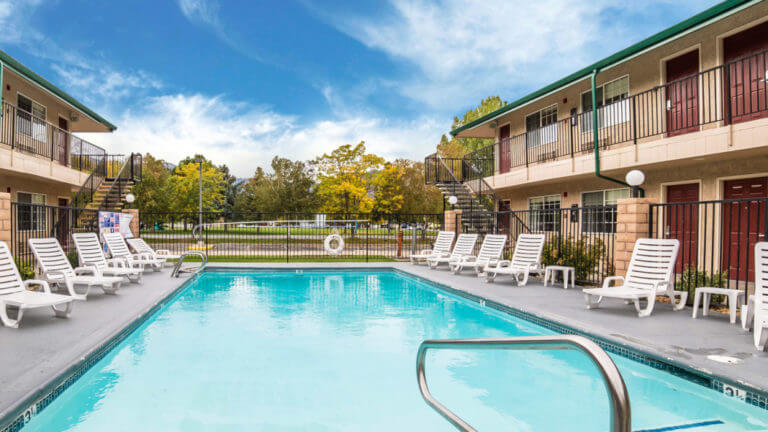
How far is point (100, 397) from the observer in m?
4.14

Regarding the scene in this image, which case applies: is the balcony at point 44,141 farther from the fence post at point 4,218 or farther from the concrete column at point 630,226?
the concrete column at point 630,226

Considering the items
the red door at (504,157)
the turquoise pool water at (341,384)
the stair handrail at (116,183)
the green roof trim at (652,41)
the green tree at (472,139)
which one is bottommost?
the turquoise pool water at (341,384)

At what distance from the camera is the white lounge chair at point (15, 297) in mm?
5160

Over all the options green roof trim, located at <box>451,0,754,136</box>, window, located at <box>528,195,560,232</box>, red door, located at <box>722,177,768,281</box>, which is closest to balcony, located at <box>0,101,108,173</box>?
green roof trim, located at <box>451,0,754,136</box>

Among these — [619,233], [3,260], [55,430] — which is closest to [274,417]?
[55,430]

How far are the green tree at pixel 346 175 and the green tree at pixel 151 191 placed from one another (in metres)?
12.4

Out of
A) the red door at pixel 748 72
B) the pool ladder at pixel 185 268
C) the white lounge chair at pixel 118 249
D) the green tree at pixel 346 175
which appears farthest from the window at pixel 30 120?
the red door at pixel 748 72

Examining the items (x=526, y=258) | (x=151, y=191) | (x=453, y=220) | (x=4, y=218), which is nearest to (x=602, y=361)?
(x=4, y=218)

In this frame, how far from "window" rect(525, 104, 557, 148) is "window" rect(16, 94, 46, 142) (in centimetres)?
1680

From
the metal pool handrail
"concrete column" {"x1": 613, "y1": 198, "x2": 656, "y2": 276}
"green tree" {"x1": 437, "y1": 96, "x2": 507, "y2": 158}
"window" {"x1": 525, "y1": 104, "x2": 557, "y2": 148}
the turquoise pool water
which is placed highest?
"green tree" {"x1": 437, "y1": 96, "x2": 507, "y2": 158}

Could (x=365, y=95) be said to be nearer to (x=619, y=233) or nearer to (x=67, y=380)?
(x=619, y=233)

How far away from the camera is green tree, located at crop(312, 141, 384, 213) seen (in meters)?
29.4

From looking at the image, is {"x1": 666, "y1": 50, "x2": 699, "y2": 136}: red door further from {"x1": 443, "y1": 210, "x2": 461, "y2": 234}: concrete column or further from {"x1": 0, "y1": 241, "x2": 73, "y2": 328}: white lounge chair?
{"x1": 0, "y1": 241, "x2": 73, "y2": 328}: white lounge chair

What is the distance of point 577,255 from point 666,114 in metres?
5.19
